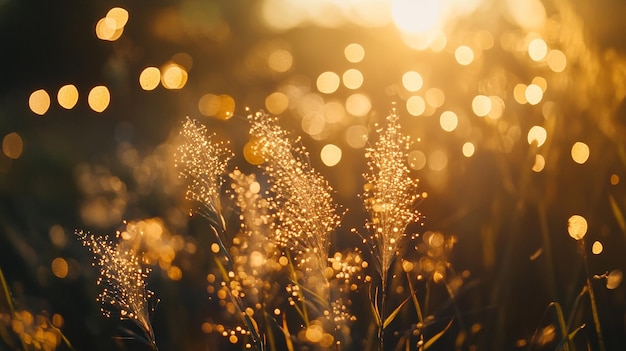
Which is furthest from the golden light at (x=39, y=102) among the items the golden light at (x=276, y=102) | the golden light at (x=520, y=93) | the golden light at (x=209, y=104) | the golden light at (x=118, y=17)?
the golden light at (x=520, y=93)

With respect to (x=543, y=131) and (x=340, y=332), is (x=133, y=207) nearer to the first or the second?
(x=340, y=332)

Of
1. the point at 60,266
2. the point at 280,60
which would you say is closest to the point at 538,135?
the point at 60,266

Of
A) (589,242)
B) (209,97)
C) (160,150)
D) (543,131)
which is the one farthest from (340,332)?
(209,97)

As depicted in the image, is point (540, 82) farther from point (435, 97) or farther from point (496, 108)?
point (435, 97)

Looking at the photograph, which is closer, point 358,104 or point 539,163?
point 539,163

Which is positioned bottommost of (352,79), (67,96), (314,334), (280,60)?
(314,334)

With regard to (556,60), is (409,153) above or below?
below

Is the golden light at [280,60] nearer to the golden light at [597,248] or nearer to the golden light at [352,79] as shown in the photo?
the golden light at [352,79]
